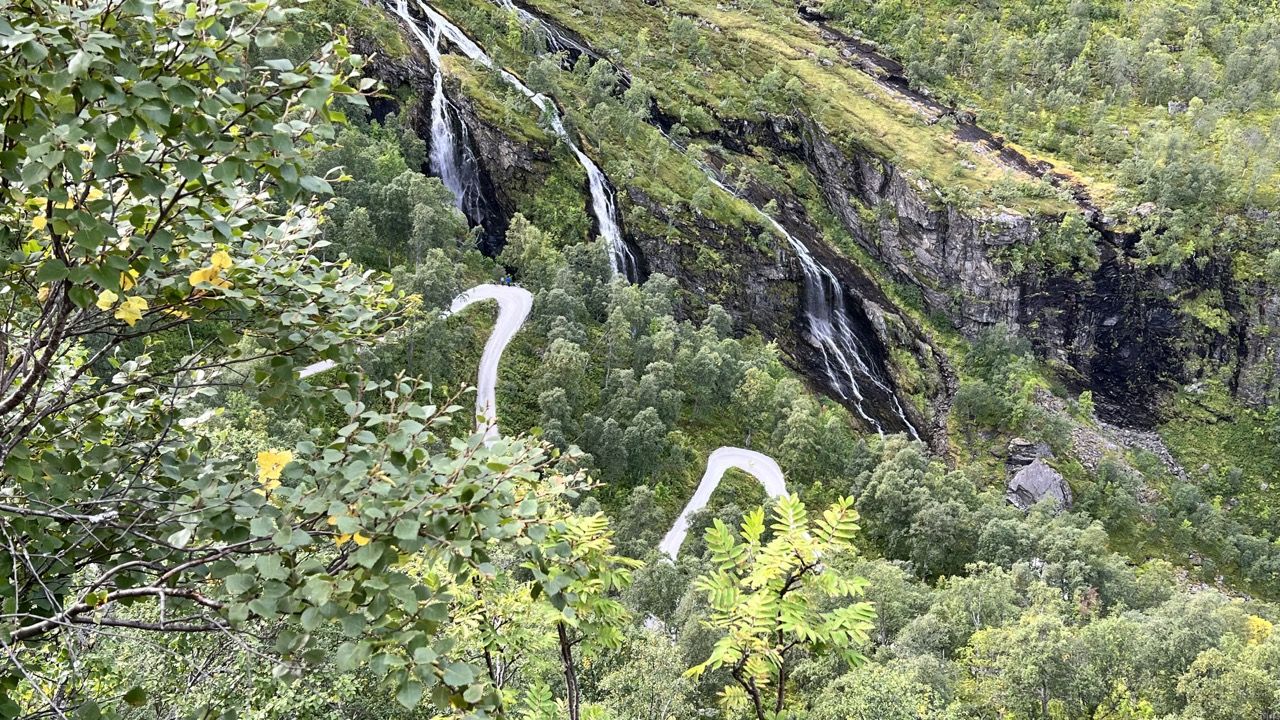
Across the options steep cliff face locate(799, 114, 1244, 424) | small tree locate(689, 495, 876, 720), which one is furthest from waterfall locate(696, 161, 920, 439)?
small tree locate(689, 495, 876, 720)

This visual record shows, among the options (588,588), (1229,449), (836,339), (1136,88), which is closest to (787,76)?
(836,339)

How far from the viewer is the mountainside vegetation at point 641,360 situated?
295 cm

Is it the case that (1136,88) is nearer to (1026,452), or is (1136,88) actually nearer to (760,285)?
(1026,452)

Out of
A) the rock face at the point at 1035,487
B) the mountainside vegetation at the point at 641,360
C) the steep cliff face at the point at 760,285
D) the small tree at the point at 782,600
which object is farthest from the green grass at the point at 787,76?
the small tree at the point at 782,600

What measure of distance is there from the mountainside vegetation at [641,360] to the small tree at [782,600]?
0.04m

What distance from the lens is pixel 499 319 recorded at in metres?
48.7

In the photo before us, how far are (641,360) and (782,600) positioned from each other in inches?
1736

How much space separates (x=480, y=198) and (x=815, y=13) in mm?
69359

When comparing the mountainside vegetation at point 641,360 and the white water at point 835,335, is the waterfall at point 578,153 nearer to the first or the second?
the mountainside vegetation at point 641,360

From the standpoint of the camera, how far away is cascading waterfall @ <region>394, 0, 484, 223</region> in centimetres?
5862

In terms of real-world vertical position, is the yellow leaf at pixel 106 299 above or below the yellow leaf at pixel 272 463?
above

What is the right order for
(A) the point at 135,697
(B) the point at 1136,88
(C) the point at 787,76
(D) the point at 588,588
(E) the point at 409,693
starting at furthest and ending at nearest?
(B) the point at 1136,88
(C) the point at 787,76
(D) the point at 588,588
(A) the point at 135,697
(E) the point at 409,693

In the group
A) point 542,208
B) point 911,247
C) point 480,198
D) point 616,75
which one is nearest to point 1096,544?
point 911,247

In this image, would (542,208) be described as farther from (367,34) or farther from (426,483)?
(426,483)
